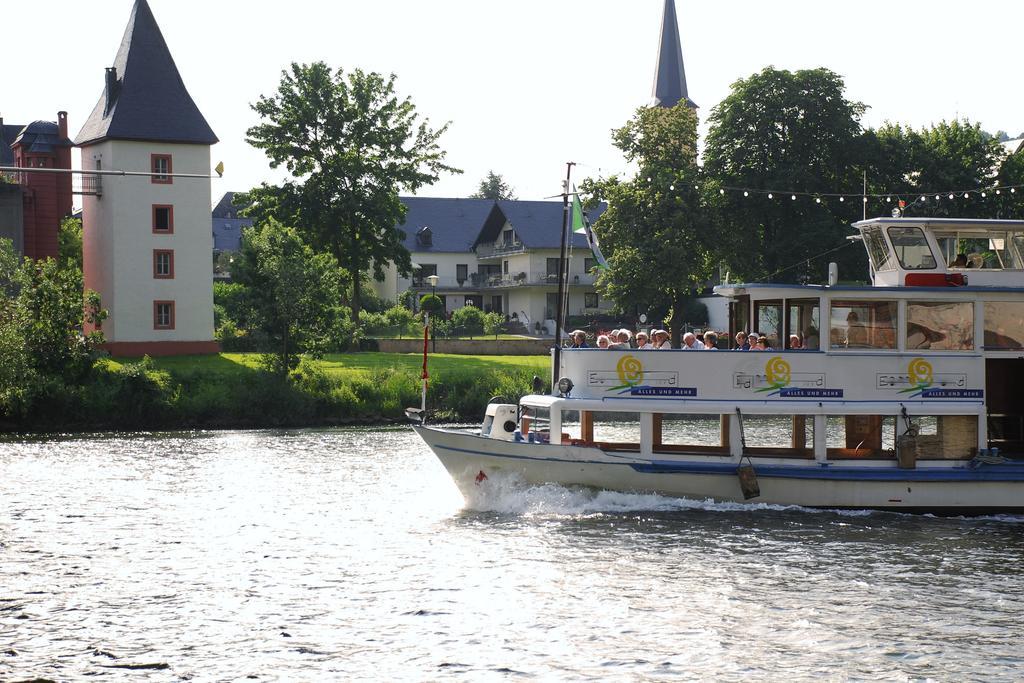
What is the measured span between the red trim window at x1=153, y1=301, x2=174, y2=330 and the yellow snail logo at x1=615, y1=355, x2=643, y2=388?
3996 cm

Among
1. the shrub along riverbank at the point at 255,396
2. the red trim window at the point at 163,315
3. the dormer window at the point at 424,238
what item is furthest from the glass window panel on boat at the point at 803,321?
the dormer window at the point at 424,238

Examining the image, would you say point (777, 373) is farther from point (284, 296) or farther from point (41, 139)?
point (41, 139)

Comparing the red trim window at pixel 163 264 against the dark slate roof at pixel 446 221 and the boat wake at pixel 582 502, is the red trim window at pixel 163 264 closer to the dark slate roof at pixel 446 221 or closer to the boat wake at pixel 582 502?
the dark slate roof at pixel 446 221

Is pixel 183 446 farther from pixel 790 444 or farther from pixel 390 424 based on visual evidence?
pixel 790 444

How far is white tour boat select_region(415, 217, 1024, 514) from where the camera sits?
24234mm

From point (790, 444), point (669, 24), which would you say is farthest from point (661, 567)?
point (669, 24)

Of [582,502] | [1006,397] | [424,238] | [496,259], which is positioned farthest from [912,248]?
[424,238]

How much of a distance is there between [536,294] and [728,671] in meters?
75.5

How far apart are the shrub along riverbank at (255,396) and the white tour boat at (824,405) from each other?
23.9 metres

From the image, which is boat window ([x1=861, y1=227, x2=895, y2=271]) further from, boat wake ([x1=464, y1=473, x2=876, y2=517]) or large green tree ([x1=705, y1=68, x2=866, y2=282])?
large green tree ([x1=705, y1=68, x2=866, y2=282])

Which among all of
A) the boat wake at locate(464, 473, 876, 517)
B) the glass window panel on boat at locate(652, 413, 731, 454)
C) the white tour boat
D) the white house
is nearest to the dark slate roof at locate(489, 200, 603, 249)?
the white house

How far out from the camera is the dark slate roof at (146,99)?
59.7 meters

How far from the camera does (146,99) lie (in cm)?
6078

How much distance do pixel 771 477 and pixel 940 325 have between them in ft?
15.2
